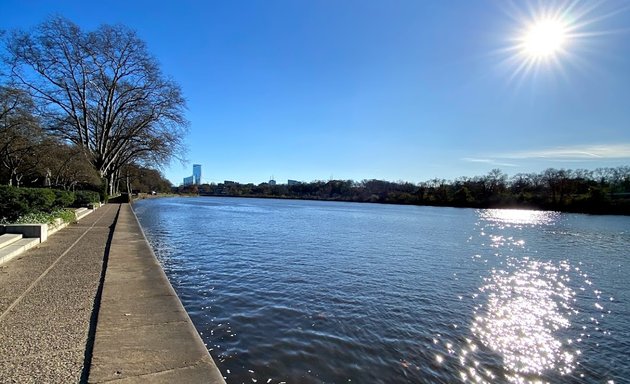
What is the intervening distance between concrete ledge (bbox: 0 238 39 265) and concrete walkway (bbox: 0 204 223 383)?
10.0 inches

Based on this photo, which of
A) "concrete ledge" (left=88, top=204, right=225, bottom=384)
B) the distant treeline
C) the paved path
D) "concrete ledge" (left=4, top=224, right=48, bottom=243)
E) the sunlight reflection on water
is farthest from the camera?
the distant treeline

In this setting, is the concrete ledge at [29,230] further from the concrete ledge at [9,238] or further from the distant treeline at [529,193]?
the distant treeline at [529,193]

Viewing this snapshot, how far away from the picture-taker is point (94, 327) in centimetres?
397

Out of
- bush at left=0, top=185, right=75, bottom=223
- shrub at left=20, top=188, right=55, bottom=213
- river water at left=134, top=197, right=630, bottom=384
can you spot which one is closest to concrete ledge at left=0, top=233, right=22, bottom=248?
bush at left=0, top=185, right=75, bottom=223

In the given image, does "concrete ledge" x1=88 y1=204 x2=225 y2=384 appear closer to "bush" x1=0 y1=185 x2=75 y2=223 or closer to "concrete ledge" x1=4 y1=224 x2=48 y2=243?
"concrete ledge" x1=4 y1=224 x2=48 y2=243

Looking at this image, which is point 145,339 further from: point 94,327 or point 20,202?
point 20,202

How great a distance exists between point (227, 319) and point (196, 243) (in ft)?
28.4

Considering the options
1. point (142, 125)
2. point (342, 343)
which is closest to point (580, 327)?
point (342, 343)

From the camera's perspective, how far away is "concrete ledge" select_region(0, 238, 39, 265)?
7.08 m

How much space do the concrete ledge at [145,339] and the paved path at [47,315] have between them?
0.17 metres

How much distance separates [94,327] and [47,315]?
2.97 ft

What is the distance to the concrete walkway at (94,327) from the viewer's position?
3029 millimetres

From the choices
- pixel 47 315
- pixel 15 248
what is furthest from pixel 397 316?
pixel 15 248

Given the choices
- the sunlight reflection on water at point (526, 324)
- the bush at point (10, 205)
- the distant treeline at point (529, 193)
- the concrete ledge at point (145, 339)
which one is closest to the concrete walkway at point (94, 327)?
the concrete ledge at point (145, 339)
